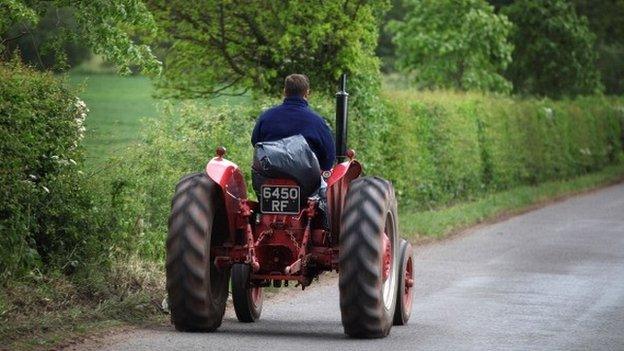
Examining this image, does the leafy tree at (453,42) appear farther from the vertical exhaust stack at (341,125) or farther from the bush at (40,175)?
the vertical exhaust stack at (341,125)

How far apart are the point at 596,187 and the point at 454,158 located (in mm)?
10505

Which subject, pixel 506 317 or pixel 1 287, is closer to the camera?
pixel 1 287

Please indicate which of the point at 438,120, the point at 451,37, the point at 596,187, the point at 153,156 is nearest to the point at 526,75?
the point at 451,37

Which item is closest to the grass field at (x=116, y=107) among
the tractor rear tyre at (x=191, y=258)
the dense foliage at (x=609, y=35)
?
the tractor rear tyre at (x=191, y=258)

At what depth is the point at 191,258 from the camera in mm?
10969

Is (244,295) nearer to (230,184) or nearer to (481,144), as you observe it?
(230,184)

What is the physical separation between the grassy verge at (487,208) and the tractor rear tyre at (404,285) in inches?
338

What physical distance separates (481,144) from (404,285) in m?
19.3

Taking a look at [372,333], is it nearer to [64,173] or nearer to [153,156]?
[64,173]

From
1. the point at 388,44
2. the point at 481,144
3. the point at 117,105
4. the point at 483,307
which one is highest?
the point at 483,307

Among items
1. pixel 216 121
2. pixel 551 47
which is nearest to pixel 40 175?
pixel 216 121

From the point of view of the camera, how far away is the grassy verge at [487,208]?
73.4ft

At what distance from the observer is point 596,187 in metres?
37.8

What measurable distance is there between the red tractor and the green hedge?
12.3 metres
